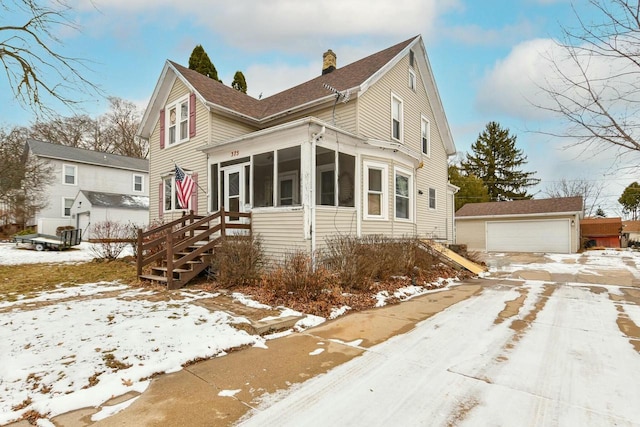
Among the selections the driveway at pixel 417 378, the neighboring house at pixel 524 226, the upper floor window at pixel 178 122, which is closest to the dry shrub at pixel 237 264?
the driveway at pixel 417 378

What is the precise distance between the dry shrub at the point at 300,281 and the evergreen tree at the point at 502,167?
38523 mm

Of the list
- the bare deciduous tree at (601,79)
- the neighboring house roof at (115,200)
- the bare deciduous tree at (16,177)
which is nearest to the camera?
the bare deciduous tree at (601,79)

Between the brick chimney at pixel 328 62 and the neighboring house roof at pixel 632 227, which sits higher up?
the brick chimney at pixel 328 62

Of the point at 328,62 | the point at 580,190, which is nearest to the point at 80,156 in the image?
the point at 328,62

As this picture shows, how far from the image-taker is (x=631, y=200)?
44.6 meters

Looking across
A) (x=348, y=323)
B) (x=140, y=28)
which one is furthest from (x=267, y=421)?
(x=140, y=28)

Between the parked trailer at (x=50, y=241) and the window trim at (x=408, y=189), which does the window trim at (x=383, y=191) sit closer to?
the window trim at (x=408, y=189)

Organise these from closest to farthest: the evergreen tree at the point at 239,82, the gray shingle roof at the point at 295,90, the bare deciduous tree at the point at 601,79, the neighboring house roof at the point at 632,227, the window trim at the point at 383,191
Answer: the bare deciduous tree at the point at 601,79 → the window trim at the point at 383,191 → the gray shingle roof at the point at 295,90 → the evergreen tree at the point at 239,82 → the neighboring house roof at the point at 632,227

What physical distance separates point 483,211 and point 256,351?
23.9 m

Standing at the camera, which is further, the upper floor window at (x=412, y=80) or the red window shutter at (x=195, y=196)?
the upper floor window at (x=412, y=80)

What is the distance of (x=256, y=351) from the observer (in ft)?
12.6

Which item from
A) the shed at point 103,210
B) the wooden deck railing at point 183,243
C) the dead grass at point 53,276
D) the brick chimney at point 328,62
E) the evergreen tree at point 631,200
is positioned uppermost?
the brick chimney at point 328,62

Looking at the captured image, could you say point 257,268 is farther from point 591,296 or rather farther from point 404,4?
point 404,4

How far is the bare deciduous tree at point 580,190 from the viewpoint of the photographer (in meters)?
37.4
